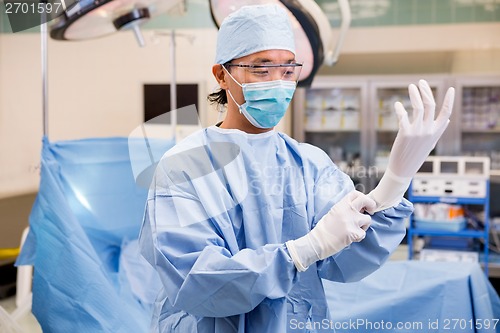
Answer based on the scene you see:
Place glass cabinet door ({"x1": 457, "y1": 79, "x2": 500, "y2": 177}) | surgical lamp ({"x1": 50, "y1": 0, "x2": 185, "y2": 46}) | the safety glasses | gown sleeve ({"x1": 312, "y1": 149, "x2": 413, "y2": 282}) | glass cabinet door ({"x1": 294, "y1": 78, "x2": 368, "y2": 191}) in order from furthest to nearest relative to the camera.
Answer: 1. glass cabinet door ({"x1": 294, "y1": 78, "x2": 368, "y2": 191})
2. glass cabinet door ({"x1": 457, "y1": 79, "x2": 500, "y2": 177})
3. surgical lamp ({"x1": 50, "y1": 0, "x2": 185, "y2": 46})
4. the safety glasses
5. gown sleeve ({"x1": 312, "y1": 149, "x2": 413, "y2": 282})

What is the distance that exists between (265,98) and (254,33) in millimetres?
139

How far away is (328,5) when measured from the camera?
15.0 feet

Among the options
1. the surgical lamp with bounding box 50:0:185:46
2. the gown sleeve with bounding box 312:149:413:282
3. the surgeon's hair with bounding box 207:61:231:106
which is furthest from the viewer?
the surgical lamp with bounding box 50:0:185:46

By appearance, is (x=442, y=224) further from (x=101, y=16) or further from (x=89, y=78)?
(x=89, y=78)

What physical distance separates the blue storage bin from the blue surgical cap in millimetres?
2830

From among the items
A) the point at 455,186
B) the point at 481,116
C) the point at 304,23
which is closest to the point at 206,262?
the point at 304,23

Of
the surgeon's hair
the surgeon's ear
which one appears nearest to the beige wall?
the surgeon's hair

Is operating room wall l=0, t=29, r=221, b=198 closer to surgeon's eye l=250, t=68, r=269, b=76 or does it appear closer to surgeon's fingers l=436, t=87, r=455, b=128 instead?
surgeon's eye l=250, t=68, r=269, b=76

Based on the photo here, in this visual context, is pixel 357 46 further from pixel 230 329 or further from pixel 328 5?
pixel 230 329

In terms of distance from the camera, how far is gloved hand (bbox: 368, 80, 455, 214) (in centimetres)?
103

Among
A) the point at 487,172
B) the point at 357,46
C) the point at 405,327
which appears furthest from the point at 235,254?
the point at 357,46

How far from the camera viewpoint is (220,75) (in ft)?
4.46

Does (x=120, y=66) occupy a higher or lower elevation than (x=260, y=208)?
higher

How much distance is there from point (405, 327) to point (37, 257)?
127 centimetres
